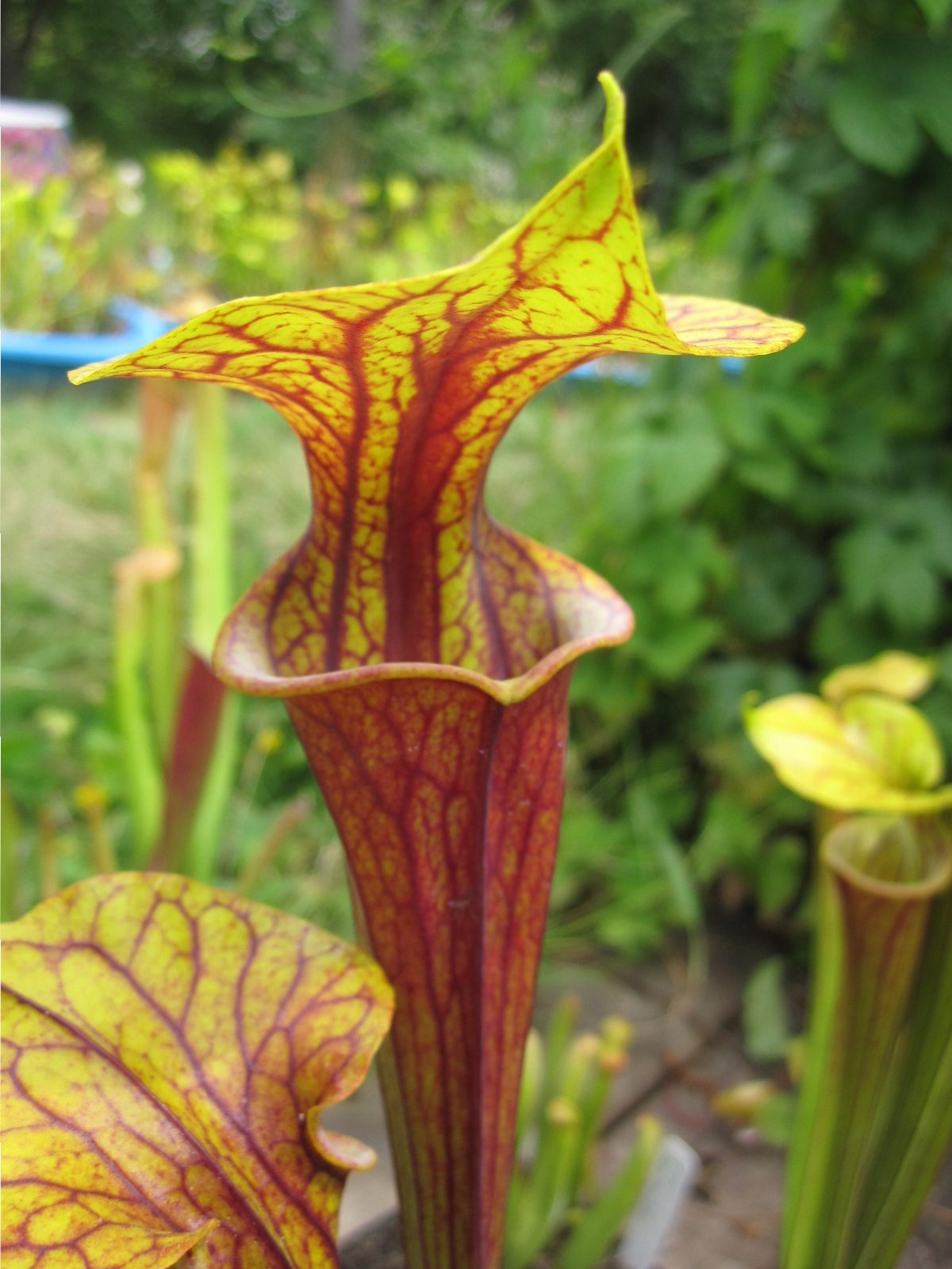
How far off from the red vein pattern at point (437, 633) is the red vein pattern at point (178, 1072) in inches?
1.7

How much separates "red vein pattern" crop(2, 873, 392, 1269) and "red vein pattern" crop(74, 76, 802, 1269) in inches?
1.7

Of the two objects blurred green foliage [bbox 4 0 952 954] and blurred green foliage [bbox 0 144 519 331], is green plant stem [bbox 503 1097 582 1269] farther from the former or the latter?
blurred green foliage [bbox 0 144 519 331]

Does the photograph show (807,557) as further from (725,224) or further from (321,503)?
(321,503)

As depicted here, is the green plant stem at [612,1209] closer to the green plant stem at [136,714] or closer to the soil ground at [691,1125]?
the soil ground at [691,1125]

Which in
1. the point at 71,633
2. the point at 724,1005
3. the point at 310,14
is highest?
the point at 310,14

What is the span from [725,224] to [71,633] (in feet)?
4.22

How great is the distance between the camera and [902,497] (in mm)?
1247

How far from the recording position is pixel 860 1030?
1.75ft

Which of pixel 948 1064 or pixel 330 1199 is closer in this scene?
pixel 330 1199

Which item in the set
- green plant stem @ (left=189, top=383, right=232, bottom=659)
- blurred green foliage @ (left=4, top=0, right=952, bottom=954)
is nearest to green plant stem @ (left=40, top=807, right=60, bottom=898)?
green plant stem @ (left=189, top=383, right=232, bottom=659)

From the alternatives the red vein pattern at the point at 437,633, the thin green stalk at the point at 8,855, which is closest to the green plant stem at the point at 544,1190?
the red vein pattern at the point at 437,633

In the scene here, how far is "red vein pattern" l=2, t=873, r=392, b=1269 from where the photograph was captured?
32 centimetres

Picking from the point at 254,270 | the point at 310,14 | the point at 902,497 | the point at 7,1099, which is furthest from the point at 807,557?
the point at 310,14

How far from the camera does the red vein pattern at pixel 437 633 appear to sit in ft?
0.88
